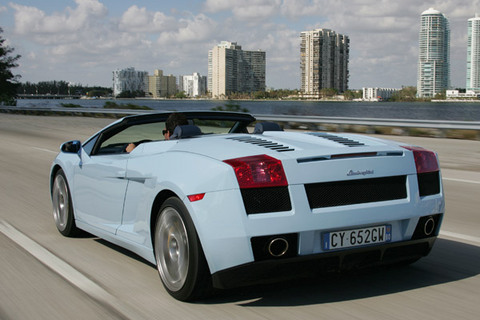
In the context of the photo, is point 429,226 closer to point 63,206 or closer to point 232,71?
point 63,206

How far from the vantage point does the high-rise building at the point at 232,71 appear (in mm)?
94750

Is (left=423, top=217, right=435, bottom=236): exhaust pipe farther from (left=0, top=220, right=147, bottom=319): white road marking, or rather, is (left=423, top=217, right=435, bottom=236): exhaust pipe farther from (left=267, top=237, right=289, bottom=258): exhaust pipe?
(left=0, top=220, right=147, bottom=319): white road marking

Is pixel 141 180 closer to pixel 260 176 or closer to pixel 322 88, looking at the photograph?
pixel 260 176

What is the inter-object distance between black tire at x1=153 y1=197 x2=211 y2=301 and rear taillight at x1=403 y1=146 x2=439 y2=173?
4.98ft

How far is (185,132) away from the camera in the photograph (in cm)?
470

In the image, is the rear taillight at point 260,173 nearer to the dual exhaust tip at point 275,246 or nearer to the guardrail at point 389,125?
the dual exhaust tip at point 275,246

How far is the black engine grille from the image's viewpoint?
365cm

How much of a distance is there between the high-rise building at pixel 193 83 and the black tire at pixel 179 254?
129 metres

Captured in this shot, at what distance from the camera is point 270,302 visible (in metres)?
3.93

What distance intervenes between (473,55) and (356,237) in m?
143

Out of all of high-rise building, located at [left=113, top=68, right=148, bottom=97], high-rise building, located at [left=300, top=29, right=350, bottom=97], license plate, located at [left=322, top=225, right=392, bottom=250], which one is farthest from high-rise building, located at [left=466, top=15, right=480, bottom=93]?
license plate, located at [left=322, top=225, right=392, bottom=250]

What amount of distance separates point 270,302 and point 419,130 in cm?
1785

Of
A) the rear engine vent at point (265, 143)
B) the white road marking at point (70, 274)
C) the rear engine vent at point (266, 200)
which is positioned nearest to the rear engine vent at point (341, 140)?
the rear engine vent at point (265, 143)

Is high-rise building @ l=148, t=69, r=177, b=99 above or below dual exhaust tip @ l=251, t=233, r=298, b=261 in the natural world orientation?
above
